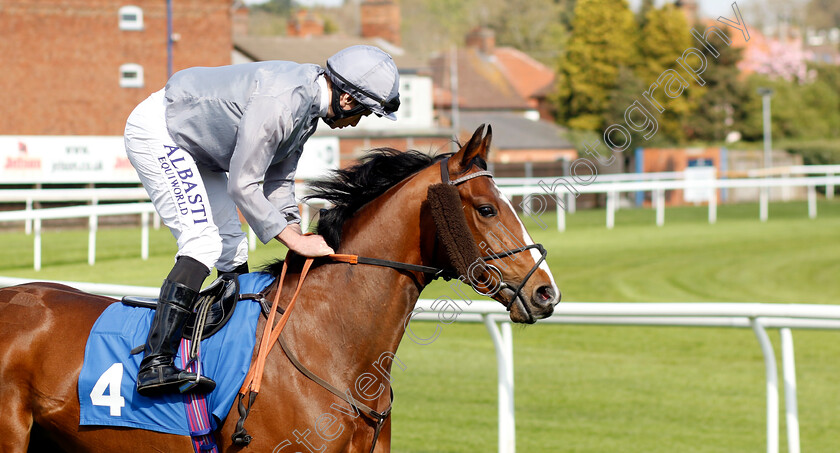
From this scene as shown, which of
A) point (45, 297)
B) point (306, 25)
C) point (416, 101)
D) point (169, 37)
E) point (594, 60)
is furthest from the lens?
point (306, 25)

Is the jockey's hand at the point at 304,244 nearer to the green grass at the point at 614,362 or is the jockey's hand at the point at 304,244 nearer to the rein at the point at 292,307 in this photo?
the rein at the point at 292,307

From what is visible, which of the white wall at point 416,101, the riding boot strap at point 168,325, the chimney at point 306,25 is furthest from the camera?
the chimney at point 306,25

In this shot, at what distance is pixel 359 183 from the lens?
2.84 metres

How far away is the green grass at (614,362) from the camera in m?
5.15

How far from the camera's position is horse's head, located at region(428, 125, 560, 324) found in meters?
2.56

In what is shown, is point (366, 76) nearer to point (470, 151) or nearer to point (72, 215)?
point (470, 151)

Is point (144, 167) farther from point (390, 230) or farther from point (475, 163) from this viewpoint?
point (475, 163)

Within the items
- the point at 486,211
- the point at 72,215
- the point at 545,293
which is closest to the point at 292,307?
the point at 486,211

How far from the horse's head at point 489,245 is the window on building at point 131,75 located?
65.7 ft

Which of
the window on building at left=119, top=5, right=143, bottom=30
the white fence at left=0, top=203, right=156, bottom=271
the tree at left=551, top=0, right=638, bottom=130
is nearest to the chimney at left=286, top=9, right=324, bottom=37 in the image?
the tree at left=551, top=0, right=638, bottom=130

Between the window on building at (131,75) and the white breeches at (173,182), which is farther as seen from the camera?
the window on building at (131,75)

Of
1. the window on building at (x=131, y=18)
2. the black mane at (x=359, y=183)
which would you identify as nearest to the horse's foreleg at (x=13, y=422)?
the black mane at (x=359, y=183)

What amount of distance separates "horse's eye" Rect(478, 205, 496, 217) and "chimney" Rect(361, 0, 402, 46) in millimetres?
32664

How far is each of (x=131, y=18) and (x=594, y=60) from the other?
14.9m
